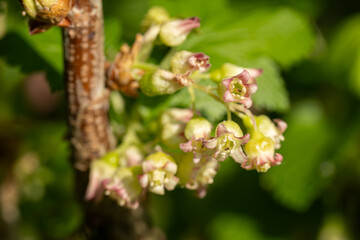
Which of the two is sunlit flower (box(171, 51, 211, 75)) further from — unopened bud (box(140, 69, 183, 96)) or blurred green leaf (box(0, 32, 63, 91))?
blurred green leaf (box(0, 32, 63, 91))

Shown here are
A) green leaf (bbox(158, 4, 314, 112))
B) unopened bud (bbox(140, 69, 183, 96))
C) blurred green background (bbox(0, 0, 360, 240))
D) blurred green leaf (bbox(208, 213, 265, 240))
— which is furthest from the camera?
blurred green leaf (bbox(208, 213, 265, 240))

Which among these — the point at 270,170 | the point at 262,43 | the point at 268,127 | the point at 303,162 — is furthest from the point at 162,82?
the point at 303,162

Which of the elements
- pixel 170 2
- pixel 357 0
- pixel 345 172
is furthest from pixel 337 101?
pixel 170 2

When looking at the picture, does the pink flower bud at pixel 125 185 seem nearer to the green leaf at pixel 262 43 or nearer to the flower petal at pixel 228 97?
the flower petal at pixel 228 97

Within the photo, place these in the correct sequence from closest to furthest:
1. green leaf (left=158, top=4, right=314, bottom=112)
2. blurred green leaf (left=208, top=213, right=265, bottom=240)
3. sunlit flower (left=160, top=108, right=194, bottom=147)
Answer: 1. sunlit flower (left=160, top=108, right=194, bottom=147)
2. green leaf (left=158, top=4, right=314, bottom=112)
3. blurred green leaf (left=208, top=213, right=265, bottom=240)

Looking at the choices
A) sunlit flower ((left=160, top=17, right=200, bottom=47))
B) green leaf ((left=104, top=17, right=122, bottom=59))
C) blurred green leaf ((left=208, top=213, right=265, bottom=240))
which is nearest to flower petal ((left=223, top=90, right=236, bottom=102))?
sunlit flower ((left=160, top=17, right=200, bottom=47))

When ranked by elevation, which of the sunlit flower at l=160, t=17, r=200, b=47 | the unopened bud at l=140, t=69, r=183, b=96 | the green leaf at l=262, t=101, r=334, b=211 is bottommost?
the green leaf at l=262, t=101, r=334, b=211
